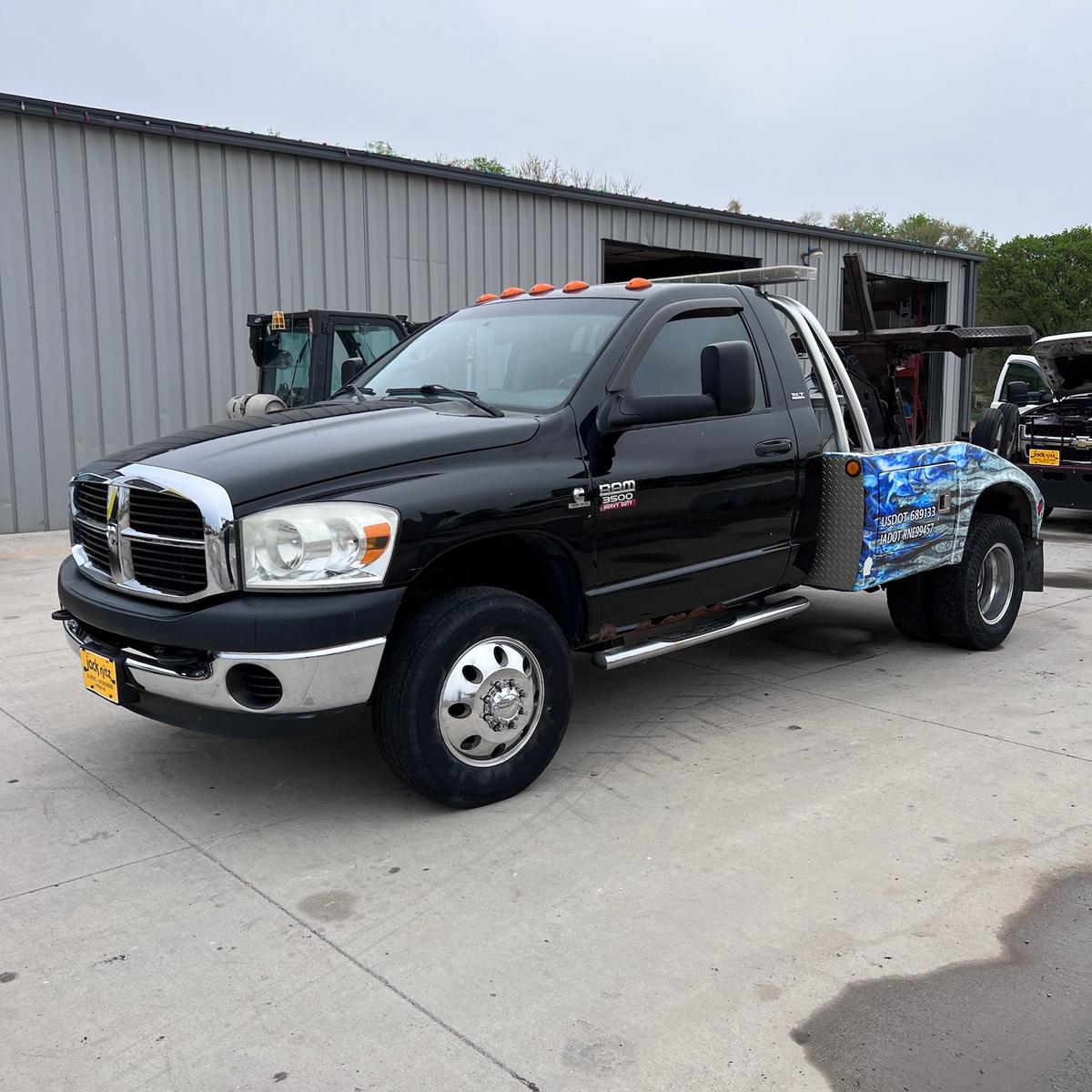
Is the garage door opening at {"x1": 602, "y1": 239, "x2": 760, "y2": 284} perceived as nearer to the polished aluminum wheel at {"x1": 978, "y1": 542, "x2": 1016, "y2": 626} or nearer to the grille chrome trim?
the polished aluminum wheel at {"x1": 978, "y1": 542, "x2": 1016, "y2": 626}

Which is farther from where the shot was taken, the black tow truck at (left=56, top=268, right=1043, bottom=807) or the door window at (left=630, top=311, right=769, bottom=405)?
the door window at (left=630, top=311, right=769, bottom=405)

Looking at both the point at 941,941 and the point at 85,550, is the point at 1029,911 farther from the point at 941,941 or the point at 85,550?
the point at 85,550

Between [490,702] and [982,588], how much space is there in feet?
12.4

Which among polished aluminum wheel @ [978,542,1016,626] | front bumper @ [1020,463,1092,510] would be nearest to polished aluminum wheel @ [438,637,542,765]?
polished aluminum wheel @ [978,542,1016,626]

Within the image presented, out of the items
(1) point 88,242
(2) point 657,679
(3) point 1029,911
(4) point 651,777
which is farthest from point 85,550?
(1) point 88,242

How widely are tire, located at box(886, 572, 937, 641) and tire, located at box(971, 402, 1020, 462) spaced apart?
0.94 meters

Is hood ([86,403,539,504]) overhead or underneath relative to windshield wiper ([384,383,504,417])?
underneath

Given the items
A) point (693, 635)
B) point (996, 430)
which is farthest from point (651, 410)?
point (996, 430)

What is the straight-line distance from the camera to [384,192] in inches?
561

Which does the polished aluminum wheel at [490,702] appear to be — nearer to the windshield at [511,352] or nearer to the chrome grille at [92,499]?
the windshield at [511,352]

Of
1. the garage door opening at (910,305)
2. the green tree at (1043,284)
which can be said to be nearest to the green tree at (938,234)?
the green tree at (1043,284)

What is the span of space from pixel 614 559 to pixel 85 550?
2.06 m

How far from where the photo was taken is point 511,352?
4.84 metres

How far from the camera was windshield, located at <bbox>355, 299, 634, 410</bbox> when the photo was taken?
4574 millimetres
